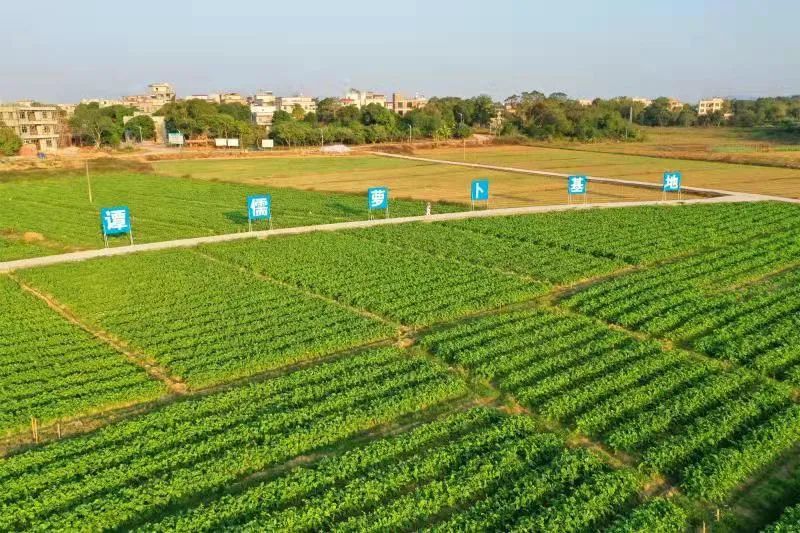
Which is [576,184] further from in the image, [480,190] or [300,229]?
[300,229]

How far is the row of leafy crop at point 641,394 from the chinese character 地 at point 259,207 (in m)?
Answer: 16.3

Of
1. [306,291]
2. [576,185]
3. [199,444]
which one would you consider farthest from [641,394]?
[576,185]

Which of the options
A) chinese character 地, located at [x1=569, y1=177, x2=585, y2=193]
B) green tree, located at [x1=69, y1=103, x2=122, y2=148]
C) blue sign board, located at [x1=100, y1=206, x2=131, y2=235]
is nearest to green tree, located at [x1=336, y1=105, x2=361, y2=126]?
green tree, located at [x1=69, y1=103, x2=122, y2=148]

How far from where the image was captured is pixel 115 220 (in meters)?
27.1

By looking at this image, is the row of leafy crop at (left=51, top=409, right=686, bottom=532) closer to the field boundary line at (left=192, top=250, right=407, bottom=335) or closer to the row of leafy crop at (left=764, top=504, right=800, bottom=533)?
the row of leafy crop at (left=764, top=504, right=800, bottom=533)

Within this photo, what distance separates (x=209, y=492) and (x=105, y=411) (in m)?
4.09

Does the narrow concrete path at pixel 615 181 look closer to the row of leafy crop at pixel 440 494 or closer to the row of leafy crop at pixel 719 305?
the row of leafy crop at pixel 719 305

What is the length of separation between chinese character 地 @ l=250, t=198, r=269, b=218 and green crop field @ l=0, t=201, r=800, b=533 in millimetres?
6358

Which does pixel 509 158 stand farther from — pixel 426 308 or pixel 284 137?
pixel 426 308

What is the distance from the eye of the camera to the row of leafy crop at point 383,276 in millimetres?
19109

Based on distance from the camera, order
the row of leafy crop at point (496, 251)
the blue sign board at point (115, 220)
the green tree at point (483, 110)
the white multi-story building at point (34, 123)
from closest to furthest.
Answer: the row of leafy crop at point (496, 251), the blue sign board at point (115, 220), the white multi-story building at point (34, 123), the green tree at point (483, 110)

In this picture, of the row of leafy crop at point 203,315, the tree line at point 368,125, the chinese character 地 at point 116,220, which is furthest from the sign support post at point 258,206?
the tree line at point 368,125

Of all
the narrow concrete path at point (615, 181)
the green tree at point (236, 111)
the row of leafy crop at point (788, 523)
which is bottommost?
the row of leafy crop at point (788, 523)

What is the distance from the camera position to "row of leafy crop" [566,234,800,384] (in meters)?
15.6
